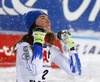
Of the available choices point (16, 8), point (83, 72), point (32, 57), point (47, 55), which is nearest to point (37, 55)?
point (32, 57)

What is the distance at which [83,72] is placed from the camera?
1717 mm

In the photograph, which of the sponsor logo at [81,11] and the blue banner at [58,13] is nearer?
the blue banner at [58,13]

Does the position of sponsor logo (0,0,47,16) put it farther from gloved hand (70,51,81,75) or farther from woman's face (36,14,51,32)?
gloved hand (70,51,81,75)

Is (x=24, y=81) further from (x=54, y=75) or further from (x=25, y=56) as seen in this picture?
(x=54, y=75)

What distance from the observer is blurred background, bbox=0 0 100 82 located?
60.6 inches

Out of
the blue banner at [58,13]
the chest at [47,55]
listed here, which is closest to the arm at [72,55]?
the chest at [47,55]

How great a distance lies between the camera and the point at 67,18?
1682mm

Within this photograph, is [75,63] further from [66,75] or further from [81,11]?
[81,11]

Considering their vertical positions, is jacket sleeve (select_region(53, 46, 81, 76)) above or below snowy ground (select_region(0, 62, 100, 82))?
above

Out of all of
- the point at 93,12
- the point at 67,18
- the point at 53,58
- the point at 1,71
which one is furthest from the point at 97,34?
the point at 1,71

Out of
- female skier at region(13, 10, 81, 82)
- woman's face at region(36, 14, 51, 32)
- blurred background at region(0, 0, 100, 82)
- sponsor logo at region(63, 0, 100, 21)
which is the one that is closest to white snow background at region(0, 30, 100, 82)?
blurred background at region(0, 0, 100, 82)

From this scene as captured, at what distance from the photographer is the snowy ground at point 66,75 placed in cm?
156

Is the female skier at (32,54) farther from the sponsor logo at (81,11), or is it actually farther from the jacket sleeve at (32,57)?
the sponsor logo at (81,11)

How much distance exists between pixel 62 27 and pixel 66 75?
442 mm
